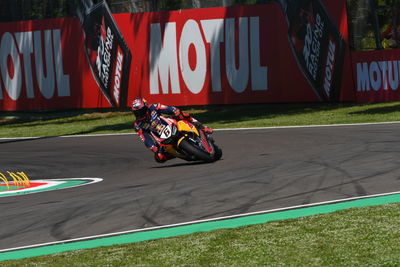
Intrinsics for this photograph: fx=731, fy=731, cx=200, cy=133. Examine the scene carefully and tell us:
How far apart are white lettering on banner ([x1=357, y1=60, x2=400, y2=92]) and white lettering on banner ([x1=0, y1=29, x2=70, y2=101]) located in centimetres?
1294

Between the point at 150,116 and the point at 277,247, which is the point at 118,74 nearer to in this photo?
the point at 150,116

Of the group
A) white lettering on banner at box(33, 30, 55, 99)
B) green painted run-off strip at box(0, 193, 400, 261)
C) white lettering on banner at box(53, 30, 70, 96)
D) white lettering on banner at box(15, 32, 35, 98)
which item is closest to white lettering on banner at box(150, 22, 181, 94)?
white lettering on banner at box(53, 30, 70, 96)

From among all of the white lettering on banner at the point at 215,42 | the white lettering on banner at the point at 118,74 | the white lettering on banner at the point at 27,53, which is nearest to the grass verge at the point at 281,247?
the white lettering on banner at the point at 215,42

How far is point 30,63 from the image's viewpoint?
32.8 meters

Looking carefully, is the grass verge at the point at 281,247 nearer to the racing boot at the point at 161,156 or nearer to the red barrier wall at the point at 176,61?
the racing boot at the point at 161,156

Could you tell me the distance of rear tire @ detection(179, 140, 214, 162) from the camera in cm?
1528

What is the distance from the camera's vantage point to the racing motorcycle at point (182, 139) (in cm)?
1530

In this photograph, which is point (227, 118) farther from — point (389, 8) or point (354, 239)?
point (354, 239)

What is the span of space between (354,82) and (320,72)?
1379 millimetres

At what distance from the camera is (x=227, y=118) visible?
27.5m

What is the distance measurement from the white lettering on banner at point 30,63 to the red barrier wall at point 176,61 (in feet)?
0.14

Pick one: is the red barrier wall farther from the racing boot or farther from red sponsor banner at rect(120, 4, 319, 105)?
the racing boot

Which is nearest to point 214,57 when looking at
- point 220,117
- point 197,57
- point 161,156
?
point 197,57

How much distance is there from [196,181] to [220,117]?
14855 millimetres
